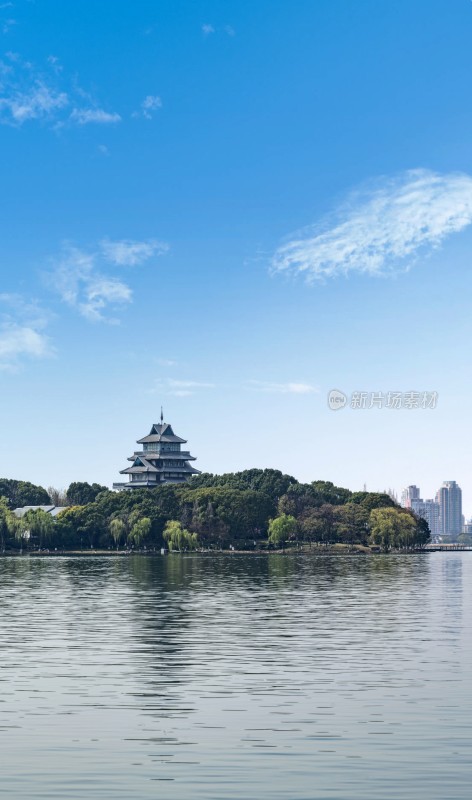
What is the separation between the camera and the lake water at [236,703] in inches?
578

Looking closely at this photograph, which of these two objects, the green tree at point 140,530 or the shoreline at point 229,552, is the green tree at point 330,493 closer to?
the shoreline at point 229,552

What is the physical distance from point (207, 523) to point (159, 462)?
129 ft

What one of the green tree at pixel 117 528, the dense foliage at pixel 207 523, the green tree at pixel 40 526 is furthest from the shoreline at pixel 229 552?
the green tree at pixel 117 528

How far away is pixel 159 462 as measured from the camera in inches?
7274

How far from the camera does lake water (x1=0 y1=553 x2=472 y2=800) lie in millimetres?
14680

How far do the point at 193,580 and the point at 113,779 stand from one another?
53.7 m

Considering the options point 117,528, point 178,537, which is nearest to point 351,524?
point 178,537

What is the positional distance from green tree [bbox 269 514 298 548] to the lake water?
342 ft

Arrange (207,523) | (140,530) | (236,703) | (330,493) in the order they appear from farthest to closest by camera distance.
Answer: (330,493), (207,523), (140,530), (236,703)

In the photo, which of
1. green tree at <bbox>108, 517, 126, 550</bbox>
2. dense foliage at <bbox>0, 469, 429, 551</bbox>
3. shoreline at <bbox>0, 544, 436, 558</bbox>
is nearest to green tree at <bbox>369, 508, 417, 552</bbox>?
dense foliage at <bbox>0, 469, 429, 551</bbox>

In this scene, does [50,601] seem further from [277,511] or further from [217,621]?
[277,511]

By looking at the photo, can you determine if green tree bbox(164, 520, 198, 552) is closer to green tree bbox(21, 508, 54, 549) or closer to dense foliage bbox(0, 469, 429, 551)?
dense foliage bbox(0, 469, 429, 551)

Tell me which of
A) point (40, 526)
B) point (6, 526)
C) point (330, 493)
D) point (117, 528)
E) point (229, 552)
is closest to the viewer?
point (117, 528)

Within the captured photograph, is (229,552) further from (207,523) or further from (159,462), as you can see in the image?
(159,462)
